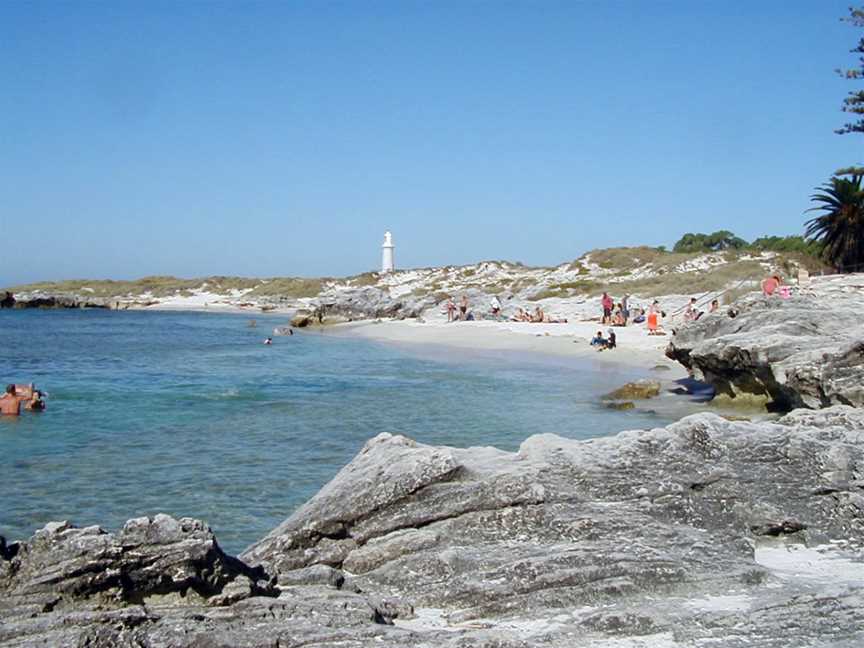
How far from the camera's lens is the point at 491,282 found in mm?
86875

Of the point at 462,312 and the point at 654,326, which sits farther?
the point at 462,312

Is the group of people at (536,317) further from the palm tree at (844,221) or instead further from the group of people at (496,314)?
the palm tree at (844,221)

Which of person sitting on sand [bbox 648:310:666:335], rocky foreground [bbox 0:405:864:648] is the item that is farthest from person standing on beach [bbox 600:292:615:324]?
rocky foreground [bbox 0:405:864:648]

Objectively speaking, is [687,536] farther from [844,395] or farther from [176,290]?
[176,290]

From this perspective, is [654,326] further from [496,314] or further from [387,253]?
[387,253]

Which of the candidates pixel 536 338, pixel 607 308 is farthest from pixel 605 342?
pixel 607 308

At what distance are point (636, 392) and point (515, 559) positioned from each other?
15.7 m

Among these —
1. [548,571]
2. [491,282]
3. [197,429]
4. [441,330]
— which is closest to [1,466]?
[197,429]

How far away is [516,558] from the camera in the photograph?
7059mm

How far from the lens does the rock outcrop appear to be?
14.1m

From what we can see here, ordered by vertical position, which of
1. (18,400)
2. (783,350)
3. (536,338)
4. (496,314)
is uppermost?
(783,350)

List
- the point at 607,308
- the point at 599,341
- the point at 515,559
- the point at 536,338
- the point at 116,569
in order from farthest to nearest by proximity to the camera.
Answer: the point at 607,308 → the point at 536,338 → the point at 599,341 → the point at 515,559 → the point at 116,569

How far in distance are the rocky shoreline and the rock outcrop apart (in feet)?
13.1

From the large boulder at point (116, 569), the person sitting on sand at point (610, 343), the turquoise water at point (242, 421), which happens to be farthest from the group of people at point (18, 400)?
the person sitting on sand at point (610, 343)
